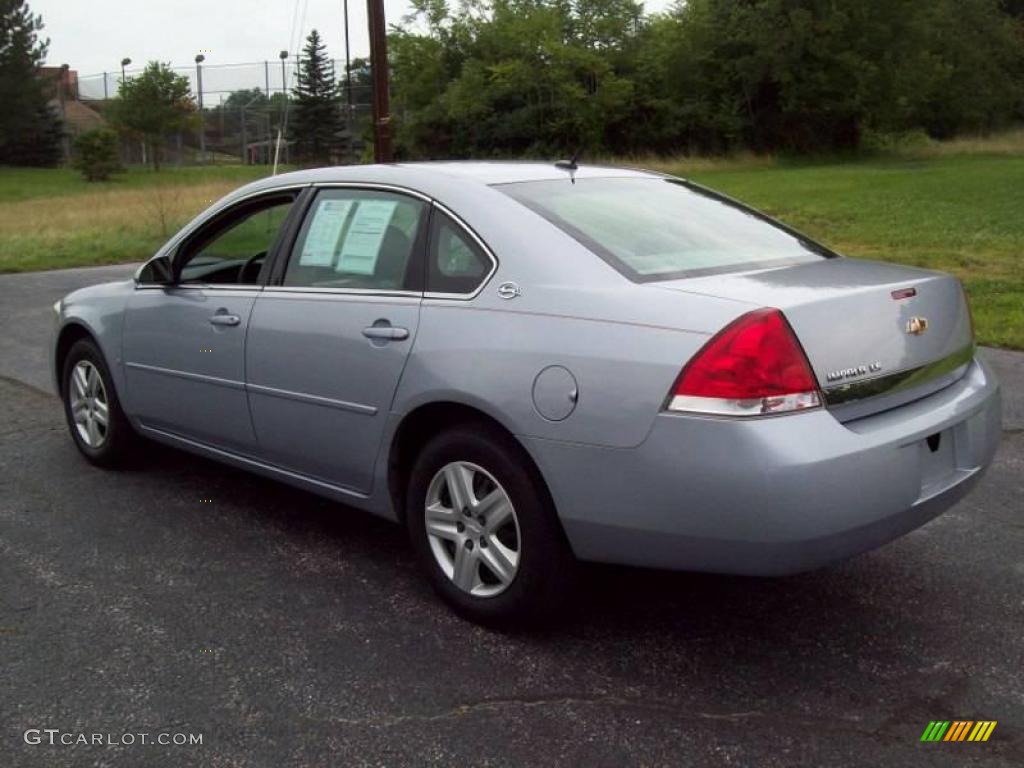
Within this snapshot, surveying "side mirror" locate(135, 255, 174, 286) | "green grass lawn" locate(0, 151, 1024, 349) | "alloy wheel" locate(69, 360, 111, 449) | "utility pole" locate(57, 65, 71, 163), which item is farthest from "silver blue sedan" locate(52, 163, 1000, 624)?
"utility pole" locate(57, 65, 71, 163)

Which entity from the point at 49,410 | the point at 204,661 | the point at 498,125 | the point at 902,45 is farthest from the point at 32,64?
the point at 204,661

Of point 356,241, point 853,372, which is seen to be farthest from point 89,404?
point 853,372

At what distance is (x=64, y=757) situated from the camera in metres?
2.86

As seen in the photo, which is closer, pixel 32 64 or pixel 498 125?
pixel 498 125

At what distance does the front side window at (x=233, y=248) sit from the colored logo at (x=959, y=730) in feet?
10.0

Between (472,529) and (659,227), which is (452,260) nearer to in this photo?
(659,227)

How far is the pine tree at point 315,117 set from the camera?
64500mm

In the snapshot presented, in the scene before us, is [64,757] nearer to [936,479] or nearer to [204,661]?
[204,661]

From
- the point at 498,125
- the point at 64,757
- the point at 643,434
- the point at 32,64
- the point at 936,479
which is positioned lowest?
the point at 64,757

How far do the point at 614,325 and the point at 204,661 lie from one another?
1.61 m

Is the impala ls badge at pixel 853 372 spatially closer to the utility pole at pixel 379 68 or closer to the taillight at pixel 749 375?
the taillight at pixel 749 375

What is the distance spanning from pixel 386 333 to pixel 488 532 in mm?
773

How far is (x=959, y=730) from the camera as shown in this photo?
290cm

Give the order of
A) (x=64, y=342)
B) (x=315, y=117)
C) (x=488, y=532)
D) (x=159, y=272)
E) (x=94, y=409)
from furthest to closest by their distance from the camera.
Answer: (x=315, y=117)
(x=64, y=342)
(x=94, y=409)
(x=159, y=272)
(x=488, y=532)
